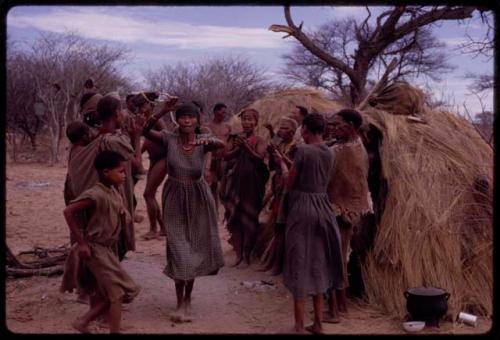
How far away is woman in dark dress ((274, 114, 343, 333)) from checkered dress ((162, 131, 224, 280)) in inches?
27.4

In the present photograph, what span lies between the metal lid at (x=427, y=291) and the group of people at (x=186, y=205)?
1.81 ft

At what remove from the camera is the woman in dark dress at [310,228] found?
15.2 feet

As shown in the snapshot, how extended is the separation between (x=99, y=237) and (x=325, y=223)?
67.0 inches

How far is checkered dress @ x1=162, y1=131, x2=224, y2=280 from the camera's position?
16.1ft

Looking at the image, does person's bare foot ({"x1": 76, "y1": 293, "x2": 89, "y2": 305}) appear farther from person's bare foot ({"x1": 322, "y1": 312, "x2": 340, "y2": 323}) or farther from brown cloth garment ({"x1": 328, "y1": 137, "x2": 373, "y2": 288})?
brown cloth garment ({"x1": 328, "y1": 137, "x2": 373, "y2": 288})

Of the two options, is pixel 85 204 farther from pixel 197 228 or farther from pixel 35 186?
pixel 35 186

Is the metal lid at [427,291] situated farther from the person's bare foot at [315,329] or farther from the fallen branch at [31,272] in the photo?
the fallen branch at [31,272]

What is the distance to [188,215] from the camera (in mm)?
4949

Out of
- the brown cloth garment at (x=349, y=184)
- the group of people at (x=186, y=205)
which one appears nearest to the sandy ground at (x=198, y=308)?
the group of people at (x=186, y=205)

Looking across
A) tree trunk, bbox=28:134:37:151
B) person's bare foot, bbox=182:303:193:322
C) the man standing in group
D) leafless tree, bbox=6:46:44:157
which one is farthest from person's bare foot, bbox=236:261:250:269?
tree trunk, bbox=28:134:37:151

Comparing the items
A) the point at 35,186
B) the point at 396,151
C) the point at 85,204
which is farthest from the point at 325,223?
the point at 35,186

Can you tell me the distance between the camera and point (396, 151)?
574 cm

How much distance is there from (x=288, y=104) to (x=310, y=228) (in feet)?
12.6

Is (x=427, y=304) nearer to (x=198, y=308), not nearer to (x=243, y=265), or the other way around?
(x=198, y=308)
